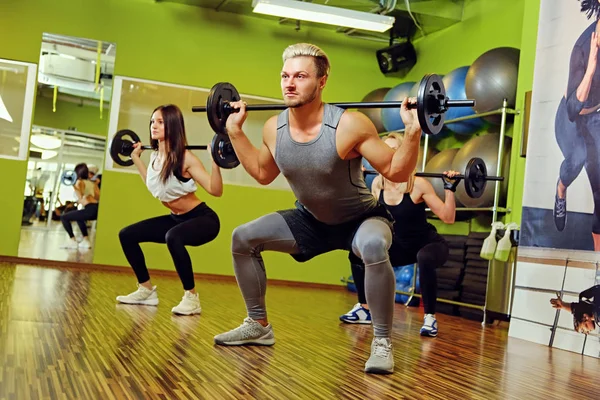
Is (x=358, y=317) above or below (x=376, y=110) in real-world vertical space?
below

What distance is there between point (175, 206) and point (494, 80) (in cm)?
271

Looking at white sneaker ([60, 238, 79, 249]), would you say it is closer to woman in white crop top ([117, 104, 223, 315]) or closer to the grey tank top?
woman in white crop top ([117, 104, 223, 315])

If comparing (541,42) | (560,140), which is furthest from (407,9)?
(560,140)

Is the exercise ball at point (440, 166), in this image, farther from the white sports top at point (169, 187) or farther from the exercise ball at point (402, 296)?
the white sports top at point (169, 187)

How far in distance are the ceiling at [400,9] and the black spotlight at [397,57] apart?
0.65 ft

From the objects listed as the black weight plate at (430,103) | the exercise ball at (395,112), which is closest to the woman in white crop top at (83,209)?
the exercise ball at (395,112)

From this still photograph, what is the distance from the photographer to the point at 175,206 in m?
3.77

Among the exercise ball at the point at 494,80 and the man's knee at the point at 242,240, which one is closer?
the man's knee at the point at 242,240

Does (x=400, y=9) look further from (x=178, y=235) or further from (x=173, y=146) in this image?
(x=178, y=235)

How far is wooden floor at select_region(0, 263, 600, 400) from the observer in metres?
1.87

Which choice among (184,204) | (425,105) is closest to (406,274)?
(184,204)

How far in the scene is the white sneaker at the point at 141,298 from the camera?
376 centimetres

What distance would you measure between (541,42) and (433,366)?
2364 mm

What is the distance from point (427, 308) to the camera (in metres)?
3.83
